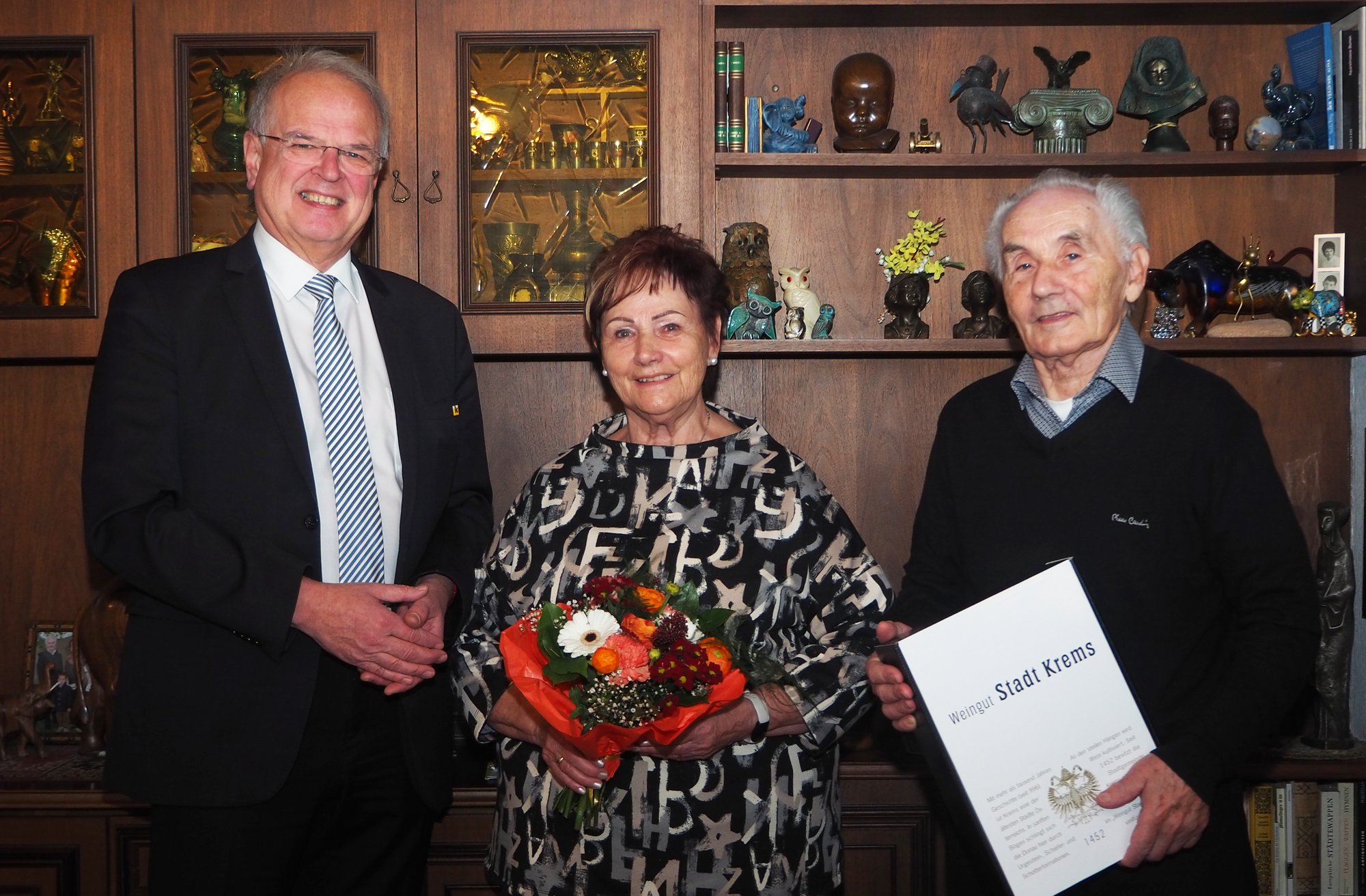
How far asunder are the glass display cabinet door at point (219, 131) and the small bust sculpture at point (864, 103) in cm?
111

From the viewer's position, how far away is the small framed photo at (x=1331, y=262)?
2730 millimetres

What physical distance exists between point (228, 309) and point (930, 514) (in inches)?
48.4

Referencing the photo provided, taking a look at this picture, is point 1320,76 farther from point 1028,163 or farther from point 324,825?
point 324,825

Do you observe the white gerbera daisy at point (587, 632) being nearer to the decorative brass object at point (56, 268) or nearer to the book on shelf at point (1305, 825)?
the decorative brass object at point (56, 268)

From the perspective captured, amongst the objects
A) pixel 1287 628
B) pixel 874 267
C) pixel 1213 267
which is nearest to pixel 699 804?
pixel 1287 628

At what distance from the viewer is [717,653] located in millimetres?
1673

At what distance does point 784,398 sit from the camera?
2963 mm

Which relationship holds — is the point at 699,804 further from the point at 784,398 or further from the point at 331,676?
the point at 784,398

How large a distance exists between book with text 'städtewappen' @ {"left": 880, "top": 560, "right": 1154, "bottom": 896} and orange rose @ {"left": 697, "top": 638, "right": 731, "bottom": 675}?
1.08 ft

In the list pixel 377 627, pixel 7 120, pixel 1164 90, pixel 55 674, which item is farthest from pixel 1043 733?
pixel 7 120

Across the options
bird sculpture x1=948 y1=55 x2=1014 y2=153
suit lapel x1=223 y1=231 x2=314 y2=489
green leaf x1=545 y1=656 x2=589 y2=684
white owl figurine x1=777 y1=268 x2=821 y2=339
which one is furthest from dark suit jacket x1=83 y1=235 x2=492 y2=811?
bird sculpture x1=948 y1=55 x2=1014 y2=153

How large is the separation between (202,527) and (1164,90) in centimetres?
235

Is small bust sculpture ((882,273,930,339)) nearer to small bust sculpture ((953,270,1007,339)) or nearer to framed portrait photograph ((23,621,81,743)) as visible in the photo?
small bust sculpture ((953,270,1007,339))

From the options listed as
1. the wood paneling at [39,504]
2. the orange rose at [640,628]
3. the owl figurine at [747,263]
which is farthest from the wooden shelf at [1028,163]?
the wood paneling at [39,504]
